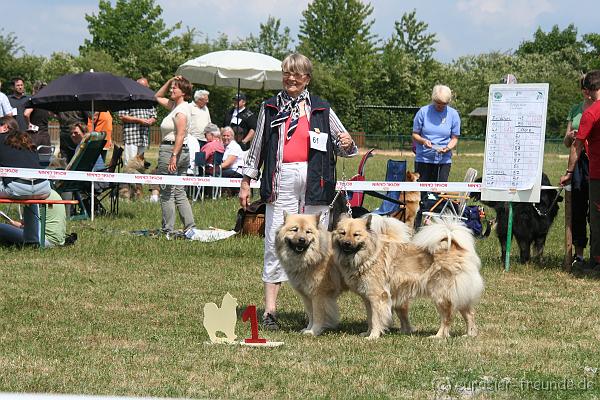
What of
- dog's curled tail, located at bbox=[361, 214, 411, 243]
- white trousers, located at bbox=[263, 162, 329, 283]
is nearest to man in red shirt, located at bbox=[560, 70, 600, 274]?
dog's curled tail, located at bbox=[361, 214, 411, 243]

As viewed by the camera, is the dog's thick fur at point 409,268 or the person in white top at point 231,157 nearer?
the dog's thick fur at point 409,268

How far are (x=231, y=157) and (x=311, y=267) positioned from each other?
9154mm

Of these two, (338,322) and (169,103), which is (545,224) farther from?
(169,103)

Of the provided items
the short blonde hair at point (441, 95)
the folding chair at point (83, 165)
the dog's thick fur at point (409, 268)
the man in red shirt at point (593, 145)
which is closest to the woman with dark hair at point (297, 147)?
the dog's thick fur at point (409, 268)

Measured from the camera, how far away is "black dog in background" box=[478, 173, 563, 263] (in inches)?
364

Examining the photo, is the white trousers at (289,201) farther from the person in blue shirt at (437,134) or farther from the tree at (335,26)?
the tree at (335,26)

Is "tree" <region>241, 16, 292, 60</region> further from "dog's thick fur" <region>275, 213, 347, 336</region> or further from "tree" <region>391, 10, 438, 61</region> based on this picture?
"dog's thick fur" <region>275, 213, 347, 336</region>

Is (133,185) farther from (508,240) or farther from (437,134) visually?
(508,240)

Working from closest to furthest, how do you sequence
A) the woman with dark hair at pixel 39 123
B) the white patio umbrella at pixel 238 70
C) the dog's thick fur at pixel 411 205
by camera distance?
1. the dog's thick fur at pixel 411 205
2. the woman with dark hair at pixel 39 123
3. the white patio umbrella at pixel 238 70

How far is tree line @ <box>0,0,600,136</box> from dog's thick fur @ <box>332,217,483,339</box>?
40.9 metres

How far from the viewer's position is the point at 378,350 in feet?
18.3

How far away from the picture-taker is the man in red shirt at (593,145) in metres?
8.17

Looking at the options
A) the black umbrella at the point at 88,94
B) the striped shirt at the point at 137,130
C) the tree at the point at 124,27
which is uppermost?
the tree at the point at 124,27

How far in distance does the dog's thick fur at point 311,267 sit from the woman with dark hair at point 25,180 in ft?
14.1
